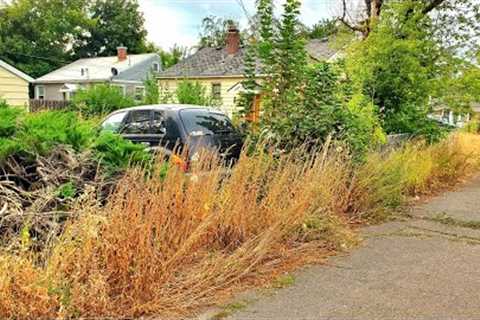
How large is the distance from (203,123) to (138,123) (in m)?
1.23

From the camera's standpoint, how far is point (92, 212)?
372cm

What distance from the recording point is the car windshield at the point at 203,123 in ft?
23.8

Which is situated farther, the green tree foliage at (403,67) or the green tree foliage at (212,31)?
the green tree foliage at (212,31)

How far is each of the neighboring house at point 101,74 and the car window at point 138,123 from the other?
2655 cm

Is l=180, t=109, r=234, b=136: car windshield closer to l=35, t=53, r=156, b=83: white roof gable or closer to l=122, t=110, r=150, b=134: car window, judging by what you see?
l=122, t=110, r=150, b=134: car window

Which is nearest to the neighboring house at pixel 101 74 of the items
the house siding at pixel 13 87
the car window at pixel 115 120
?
the house siding at pixel 13 87

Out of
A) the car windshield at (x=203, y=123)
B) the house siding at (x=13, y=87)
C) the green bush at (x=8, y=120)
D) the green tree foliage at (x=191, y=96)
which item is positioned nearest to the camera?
the green bush at (x=8, y=120)

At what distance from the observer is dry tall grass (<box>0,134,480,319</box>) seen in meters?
3.35

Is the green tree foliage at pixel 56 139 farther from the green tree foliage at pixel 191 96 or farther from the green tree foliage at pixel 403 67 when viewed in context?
the green tree foliage at pixel 191 96

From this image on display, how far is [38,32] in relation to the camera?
144 feet

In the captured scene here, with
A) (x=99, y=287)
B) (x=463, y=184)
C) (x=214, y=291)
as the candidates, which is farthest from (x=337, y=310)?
(x=463, y=184)

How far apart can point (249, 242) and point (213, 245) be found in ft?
1.29

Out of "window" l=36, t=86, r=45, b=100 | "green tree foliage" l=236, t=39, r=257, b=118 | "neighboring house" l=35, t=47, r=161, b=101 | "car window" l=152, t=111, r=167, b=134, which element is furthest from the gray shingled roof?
"car window" l=152, t=111, r=167, b=134

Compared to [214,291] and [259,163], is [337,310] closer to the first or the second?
[214,291]
